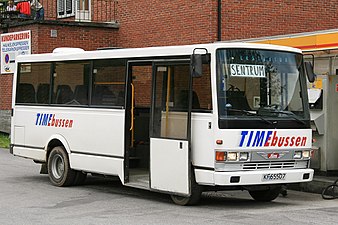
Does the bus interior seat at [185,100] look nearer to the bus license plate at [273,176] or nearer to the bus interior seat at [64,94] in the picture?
the bus license plate at [273,176]

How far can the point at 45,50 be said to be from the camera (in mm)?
25094

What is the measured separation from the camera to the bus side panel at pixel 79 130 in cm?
1301

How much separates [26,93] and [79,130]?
2412 mm

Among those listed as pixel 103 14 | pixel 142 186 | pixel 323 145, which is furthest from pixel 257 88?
pixel 103 14

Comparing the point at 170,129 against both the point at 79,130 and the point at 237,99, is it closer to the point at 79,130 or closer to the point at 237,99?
the point at 237,99

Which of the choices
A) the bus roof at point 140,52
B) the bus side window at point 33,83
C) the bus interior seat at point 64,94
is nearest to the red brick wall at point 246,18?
the bus side window at point 33,83

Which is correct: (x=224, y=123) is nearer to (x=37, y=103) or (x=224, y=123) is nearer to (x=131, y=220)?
(x=131, y=220)

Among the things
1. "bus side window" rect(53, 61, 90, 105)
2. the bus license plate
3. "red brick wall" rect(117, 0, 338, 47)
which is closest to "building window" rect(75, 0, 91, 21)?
"red brick wall" rect(117, 0, 338, 47)

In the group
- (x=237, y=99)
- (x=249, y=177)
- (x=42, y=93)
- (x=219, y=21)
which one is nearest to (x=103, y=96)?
(x=42, y=93)

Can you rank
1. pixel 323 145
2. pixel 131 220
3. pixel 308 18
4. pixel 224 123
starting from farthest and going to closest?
pixel 308 18, pixel 323 145, pixel 224 123, pixel 131 220

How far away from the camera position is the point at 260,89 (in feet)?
38.4

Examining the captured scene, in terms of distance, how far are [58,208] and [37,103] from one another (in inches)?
163

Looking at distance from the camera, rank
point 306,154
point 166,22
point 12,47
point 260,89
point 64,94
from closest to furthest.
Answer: point 260,89
point 306,154
point 64,94
point 166,22
point 12,47

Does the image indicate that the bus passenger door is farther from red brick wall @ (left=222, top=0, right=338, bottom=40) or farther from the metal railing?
the metal railing
